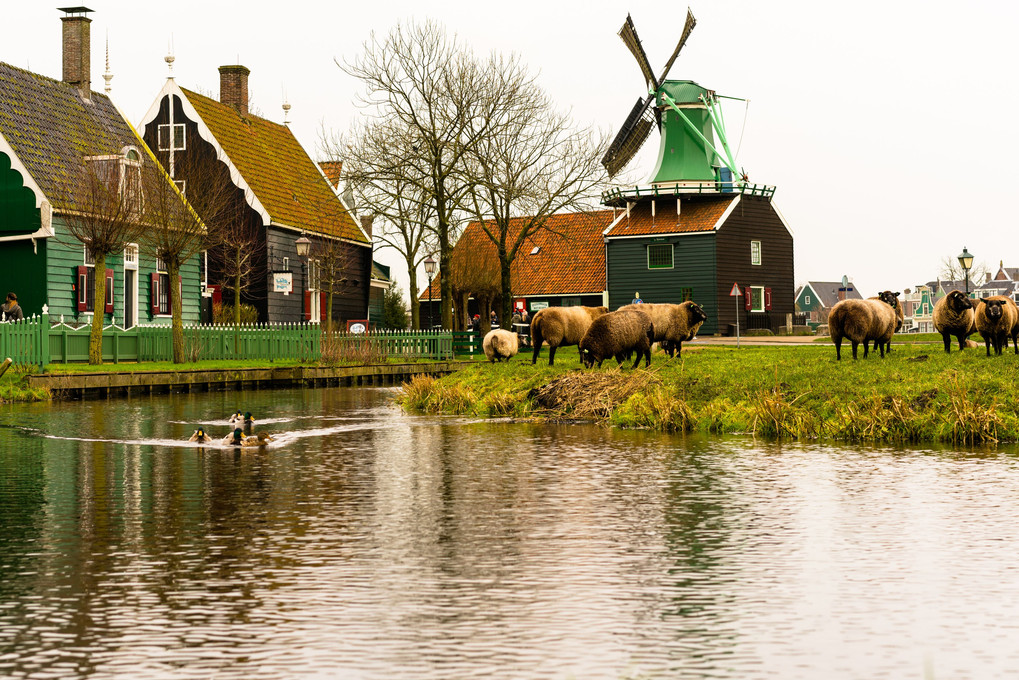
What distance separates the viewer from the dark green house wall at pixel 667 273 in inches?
2356

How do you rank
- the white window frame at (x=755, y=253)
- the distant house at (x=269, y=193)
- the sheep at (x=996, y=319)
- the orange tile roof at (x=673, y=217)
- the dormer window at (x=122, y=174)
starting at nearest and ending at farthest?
the sheep at (x=996, y=319), the dormer window at (x=122, y=174), the distant house at (x=269, y=193), the orange tile roof at (x=673, y=217), the white window frame at (x=755, y=253)

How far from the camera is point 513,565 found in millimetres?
7832

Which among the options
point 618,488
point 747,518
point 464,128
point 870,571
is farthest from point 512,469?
point 464,128

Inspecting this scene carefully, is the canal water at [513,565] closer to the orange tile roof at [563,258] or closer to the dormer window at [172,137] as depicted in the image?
the dormer window at [172,137]

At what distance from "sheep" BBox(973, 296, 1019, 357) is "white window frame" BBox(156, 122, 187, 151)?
110ft

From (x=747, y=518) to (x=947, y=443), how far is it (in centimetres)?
723

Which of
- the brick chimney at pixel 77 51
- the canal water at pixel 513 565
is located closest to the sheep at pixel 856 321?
the canal water at pixel 513 565

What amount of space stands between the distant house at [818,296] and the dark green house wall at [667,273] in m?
75.7

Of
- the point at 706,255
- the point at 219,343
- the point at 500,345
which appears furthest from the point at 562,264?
the point at 500,345

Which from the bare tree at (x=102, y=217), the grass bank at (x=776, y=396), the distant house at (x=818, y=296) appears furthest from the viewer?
the distant house at (x=818, y=296)

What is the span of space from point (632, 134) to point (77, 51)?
3340cm

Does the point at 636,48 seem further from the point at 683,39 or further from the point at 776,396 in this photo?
the point at 776,396

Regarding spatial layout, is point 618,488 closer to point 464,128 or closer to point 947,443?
point 947,443

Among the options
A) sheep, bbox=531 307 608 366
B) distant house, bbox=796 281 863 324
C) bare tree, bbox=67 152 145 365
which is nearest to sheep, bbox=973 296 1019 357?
sheep, bbox=531 307 608 366
